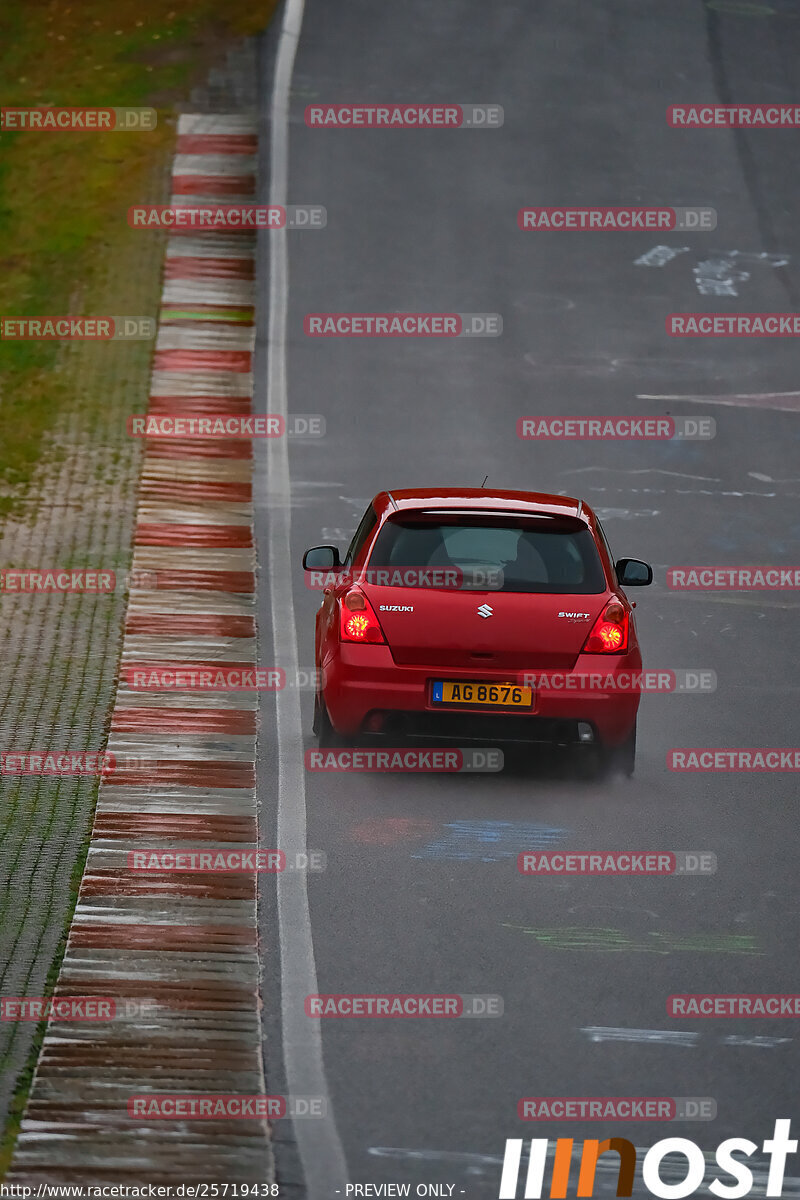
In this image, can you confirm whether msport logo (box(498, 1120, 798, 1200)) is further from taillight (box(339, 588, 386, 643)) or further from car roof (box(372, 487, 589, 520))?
car roof (box(372, 487, 589, 520))

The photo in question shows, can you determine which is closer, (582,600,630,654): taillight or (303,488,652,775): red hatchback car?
(303,488,652,775): red hatchback car

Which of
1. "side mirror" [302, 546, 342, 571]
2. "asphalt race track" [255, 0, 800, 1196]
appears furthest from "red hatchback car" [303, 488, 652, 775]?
"side mirror" [302, 546, 342, 571]

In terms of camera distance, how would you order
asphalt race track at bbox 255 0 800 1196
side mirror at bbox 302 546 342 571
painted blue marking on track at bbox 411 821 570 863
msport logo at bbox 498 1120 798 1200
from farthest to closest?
side mirror at bbox 302 546 342 571 → painted blue marking on track at bbox 411 821 570 863 → asphalt race track at bbox 255 0 800 1196 → msport logo at bbox 498 1120 798 1200

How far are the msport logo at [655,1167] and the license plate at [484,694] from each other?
413 cm

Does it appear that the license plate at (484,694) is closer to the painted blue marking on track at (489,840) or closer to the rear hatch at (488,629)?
the rear hatch at (488,629)

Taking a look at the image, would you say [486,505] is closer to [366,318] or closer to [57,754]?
[57,754]

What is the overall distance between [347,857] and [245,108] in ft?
74.8

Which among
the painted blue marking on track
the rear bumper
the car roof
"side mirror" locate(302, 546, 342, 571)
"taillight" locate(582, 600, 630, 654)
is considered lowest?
the painted blue marking on track

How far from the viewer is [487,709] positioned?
10.5m

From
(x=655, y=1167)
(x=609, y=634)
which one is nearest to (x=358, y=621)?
(x=609, y=634)

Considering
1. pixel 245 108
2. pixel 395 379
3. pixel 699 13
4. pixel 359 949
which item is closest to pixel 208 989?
pixel 359 949

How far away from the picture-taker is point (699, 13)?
35625 mm

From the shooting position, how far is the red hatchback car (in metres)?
10.5

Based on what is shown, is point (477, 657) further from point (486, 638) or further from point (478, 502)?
point (478, 502)
